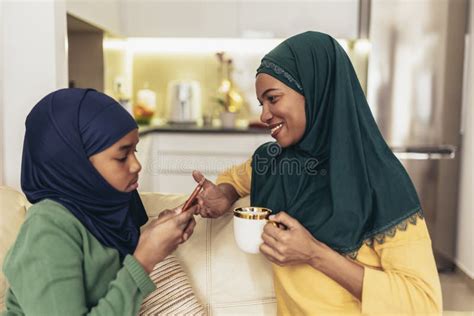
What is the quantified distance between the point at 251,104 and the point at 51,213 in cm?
313

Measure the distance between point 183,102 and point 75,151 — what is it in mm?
2902

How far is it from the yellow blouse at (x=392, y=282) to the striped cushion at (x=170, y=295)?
29cm

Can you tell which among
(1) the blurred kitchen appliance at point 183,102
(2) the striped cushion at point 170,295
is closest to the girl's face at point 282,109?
(2) the striped cushion at point 170,295

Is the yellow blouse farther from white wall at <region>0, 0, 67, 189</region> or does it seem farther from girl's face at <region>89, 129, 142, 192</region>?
white wall at <region>0, 0, 67, 189</region>

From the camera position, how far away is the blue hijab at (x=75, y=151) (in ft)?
3.25

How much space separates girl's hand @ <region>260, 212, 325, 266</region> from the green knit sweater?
0.83ft

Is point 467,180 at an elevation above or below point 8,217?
below

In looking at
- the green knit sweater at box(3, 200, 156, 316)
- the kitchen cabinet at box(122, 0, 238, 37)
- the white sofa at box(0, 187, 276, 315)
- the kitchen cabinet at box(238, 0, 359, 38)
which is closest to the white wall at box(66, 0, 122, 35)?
the kitchen cabinet at box(122, 0, 238, 37)

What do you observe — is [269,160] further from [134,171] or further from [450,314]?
[450,314]

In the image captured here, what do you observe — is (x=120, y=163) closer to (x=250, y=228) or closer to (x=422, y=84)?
(x=250, y=228)

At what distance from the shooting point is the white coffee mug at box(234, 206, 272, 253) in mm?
1023

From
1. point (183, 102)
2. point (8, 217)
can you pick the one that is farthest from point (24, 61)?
point (183, 102)

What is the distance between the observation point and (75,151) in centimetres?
99

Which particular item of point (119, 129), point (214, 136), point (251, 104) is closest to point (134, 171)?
point (119, 129)
